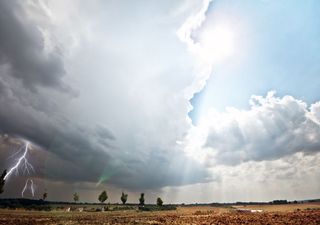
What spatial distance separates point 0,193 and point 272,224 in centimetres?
11588

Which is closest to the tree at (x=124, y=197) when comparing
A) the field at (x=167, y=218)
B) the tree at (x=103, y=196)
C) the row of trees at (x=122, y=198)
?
the row of trees at (x=122, y=198)

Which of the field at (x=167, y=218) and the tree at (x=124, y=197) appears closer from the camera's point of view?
the field at (x=167, y=218)

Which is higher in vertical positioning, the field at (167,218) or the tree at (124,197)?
the tree at (124,197)

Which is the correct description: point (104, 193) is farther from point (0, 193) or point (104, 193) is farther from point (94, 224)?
point (94, 224)

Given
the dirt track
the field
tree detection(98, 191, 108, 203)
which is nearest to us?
the dirt track

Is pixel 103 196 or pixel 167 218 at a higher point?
pixel 103 196

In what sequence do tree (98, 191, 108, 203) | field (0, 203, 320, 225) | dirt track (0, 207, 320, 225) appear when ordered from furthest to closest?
tree (98, 191, 108, 203), field (0, 203, 320, 225), dirt track (0, 207, 320, 225)

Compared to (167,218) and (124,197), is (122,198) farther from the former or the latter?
(167,218)

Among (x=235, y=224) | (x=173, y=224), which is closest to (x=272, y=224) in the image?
(x=235, y=224)

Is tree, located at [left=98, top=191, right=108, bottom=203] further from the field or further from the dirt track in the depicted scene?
the dirt track

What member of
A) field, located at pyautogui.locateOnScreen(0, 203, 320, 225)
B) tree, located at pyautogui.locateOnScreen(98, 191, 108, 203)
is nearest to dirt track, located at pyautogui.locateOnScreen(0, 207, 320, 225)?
field, located at pyautogui.locateOnScreen(0, 203, 320, 225)

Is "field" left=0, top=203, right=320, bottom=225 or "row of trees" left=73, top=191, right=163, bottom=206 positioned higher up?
"row of trees" left=73, top=191, right=163, bottom=206

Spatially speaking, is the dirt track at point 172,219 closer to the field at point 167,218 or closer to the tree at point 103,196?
the field at point 167,218

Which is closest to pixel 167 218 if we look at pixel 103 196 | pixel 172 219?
pixel 172 219
